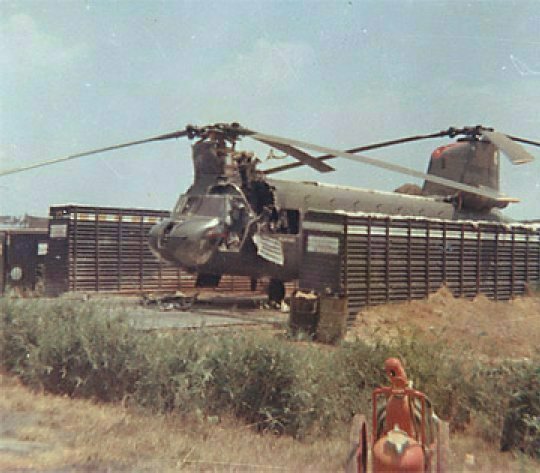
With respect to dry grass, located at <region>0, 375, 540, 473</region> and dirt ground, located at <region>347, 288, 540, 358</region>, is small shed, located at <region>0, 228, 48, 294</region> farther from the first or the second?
dry grass, located at <region>0, 375, 540, 473</region>

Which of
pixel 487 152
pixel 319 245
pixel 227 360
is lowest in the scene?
pixel 227 360

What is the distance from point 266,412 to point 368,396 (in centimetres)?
111

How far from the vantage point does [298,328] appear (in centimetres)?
1090

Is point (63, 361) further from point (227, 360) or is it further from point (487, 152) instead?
point (487, 152)

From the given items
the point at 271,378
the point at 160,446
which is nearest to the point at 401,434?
the point at 160,446

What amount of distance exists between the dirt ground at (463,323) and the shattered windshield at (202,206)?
4241 millimetres

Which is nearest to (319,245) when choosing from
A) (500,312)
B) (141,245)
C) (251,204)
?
(251,204)

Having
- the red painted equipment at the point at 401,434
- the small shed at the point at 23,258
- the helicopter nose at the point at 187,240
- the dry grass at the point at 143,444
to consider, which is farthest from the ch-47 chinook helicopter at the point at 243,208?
the red painted equipment at the point at 401,434

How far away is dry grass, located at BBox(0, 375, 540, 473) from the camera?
17.4ft

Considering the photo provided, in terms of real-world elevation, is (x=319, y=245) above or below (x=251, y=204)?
below

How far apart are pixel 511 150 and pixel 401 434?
10.4 metres

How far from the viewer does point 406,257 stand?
13102mm

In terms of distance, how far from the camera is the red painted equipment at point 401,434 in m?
3.60

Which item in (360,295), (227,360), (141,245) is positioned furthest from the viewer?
(141,245)
